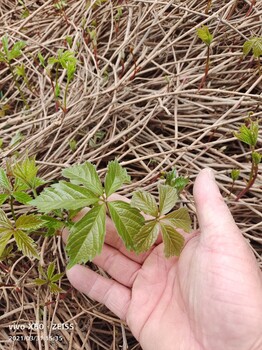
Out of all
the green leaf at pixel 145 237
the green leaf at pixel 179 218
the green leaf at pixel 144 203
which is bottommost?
the green leaf at pixel 145 237

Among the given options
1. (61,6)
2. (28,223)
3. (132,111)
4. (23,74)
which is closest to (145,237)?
(28,223)

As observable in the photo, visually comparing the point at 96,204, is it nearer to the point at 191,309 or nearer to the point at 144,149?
the point at 191,309

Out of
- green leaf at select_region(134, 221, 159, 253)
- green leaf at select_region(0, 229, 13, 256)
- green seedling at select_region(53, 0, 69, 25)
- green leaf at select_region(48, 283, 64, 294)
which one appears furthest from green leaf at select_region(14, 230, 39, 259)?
green seedling at select_region(53, 0, 69, 25)

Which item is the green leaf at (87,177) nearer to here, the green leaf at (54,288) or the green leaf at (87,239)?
the green leaf at (87,239)

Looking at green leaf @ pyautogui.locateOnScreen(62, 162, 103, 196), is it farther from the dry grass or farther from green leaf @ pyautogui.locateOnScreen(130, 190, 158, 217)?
the dry grass

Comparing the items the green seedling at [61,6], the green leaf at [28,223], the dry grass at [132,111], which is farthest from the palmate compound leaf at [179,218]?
the green seedling at [61,6]
